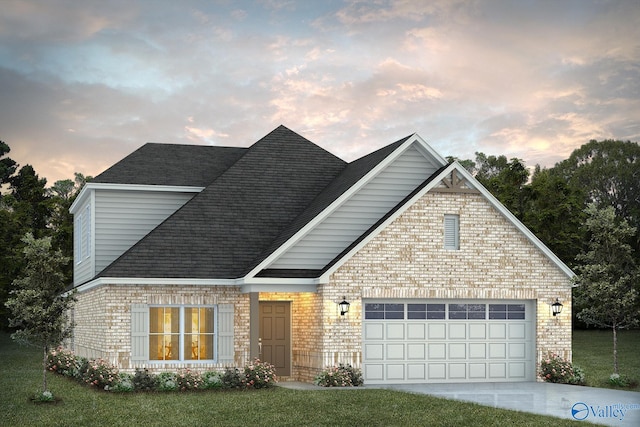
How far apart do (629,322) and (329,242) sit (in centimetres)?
888

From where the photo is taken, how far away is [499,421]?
1681 centimetres

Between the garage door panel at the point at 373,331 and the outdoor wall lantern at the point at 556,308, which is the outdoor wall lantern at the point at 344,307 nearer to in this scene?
the garage door panel at the point at 373,331

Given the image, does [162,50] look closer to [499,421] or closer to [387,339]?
[387,339]

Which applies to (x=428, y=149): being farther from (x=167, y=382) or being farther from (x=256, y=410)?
(x=256, y=410)

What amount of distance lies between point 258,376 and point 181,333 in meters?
2.56

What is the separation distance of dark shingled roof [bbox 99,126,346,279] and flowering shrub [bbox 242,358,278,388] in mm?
2602

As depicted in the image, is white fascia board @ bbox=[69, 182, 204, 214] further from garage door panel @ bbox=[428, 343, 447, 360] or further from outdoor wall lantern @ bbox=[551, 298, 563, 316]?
outdoor wall lantern @ bbox=[551, 298, 563, 316]

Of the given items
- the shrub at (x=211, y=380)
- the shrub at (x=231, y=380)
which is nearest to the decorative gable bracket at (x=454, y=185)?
the shrub at (x=231, y=380)

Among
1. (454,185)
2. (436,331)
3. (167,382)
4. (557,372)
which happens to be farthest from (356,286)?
(557,372)

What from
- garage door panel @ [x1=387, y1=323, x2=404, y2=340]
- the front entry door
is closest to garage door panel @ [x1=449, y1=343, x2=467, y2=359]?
garage door panel @ [x1=387, y1=323, x2=404, y2=340]

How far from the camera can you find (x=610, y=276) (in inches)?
1012

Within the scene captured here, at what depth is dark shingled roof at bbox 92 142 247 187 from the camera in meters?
29.0

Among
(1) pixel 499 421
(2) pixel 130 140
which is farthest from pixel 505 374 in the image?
(2) pixel 130 140

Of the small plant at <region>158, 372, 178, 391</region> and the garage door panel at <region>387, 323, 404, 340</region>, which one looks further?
the garage door panel at <region>387, 323, 404, 340</region>
